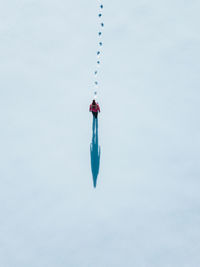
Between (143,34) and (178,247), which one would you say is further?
(143,34)

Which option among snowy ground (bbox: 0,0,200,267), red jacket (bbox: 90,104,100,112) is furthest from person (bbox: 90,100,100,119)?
snowy ground (bbox: 0,0,200,267)

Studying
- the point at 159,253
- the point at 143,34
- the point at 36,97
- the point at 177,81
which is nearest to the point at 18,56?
the point at 36,97

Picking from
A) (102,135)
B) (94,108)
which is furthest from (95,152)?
(94,108)

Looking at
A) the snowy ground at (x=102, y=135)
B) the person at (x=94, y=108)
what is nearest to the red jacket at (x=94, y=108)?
the person at (x=94, y=108)

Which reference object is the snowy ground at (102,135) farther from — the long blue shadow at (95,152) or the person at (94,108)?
the person at (94,108)

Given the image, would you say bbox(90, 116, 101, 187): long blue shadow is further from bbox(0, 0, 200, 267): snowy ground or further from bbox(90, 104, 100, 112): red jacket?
bbox(90, 104, 100, 112): red jacket

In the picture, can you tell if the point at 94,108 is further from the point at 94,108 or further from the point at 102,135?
the point at 102,135

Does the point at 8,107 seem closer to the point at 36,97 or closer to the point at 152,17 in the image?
the point at 36,97
